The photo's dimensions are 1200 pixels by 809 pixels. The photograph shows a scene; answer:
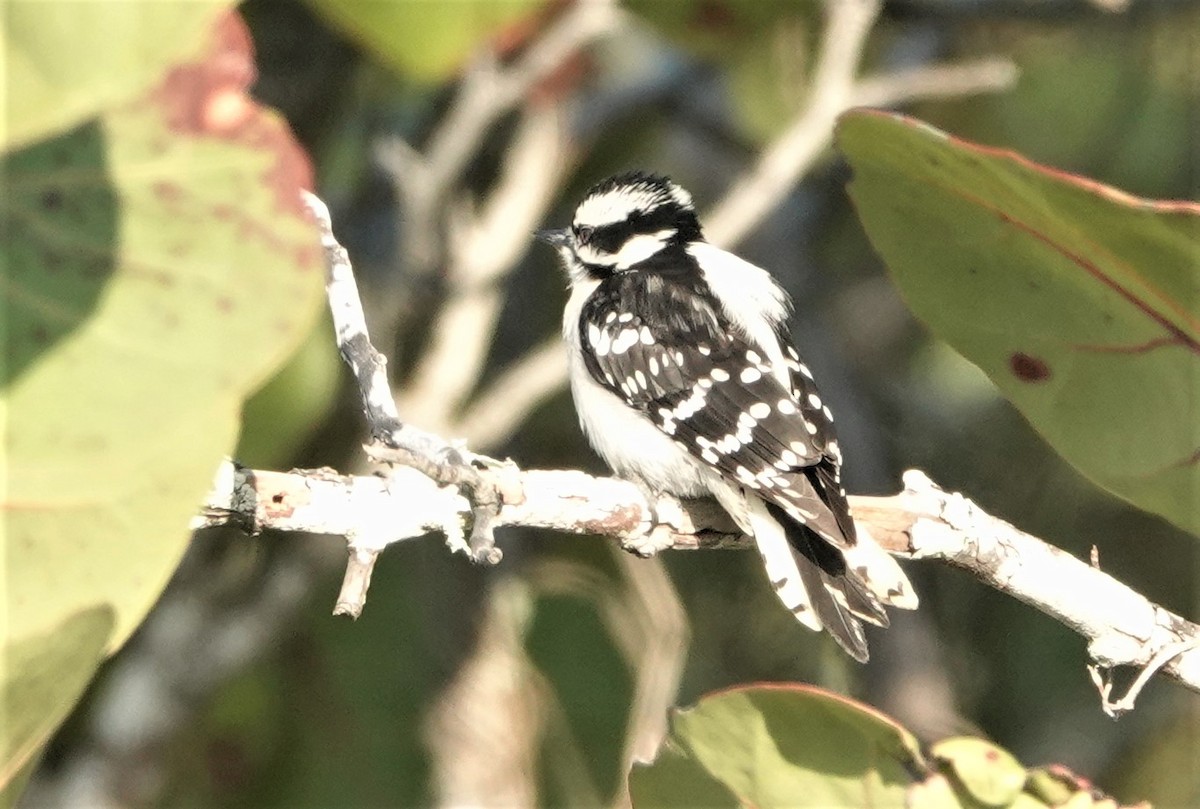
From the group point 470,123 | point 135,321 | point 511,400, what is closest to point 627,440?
point 511,400

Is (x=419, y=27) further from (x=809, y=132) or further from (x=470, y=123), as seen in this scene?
(x=809, y=132)

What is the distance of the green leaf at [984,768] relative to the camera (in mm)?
1795

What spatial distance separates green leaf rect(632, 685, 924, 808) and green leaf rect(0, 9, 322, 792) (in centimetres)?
72

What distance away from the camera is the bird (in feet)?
9.43

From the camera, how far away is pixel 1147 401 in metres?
1.92

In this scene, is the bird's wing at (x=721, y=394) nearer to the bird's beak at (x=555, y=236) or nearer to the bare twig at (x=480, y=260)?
the bird's beak at (x=555, y=236)

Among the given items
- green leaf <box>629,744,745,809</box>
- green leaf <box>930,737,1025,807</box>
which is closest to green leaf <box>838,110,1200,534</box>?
green leaf <box>930,737,1025,807</box>

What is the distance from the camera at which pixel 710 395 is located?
331 centimetres

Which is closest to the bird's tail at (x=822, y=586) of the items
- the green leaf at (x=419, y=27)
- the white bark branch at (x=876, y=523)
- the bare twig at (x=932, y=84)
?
the white bark branch at (x=876, y=523)

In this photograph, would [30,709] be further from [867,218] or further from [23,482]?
[867,218]

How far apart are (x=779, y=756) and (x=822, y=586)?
3.49 feet

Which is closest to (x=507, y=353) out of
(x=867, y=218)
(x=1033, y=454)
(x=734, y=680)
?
(x=734, y=680)

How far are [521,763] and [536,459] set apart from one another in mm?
1081

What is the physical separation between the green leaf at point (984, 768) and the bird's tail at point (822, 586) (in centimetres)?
91
